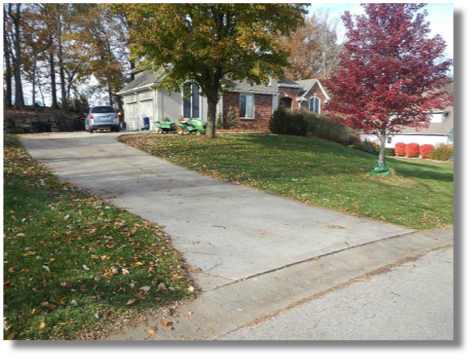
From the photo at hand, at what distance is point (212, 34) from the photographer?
14477mm

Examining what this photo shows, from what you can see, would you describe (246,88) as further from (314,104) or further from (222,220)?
(222,220)

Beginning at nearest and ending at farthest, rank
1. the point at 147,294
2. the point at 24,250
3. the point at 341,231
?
the point at 147,294
the point at 24,250
the point at 341,231

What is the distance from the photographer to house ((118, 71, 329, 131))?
941 inches

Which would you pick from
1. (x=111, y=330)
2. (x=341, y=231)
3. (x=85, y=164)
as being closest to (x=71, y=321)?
(x=111, y=330)

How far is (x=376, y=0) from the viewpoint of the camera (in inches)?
435

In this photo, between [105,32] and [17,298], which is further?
[105,32]

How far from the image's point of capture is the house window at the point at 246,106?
26.7 metres

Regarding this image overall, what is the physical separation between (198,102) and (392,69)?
16222 millimetres

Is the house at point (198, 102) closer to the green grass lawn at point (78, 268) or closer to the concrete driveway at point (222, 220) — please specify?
the concrete driveway at point (222, 220)

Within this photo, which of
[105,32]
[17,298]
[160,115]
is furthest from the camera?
[105,32]

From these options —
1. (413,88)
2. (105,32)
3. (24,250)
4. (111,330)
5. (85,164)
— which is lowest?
(111,330)

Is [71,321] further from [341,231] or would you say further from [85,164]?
[85,164]

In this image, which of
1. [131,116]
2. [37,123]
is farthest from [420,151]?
[37,123]

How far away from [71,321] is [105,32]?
120ft
